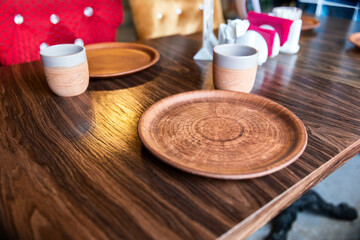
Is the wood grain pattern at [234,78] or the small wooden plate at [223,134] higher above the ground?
the wood grain pattern at [234,78]

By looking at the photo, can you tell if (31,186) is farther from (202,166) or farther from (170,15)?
(170,15)

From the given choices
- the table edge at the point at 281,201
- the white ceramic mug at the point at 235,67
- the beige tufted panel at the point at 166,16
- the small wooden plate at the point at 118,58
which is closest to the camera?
the table edge at the point at 281,201

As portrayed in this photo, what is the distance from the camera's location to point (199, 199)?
1.05 feet

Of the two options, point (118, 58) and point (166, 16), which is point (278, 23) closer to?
point (118, 58)

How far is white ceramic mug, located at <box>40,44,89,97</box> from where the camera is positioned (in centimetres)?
53

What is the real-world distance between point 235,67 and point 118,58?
0.35 m

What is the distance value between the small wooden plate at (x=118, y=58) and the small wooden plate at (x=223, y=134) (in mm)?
214

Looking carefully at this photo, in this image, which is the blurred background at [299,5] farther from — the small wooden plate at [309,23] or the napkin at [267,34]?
the napkin at [267,34]

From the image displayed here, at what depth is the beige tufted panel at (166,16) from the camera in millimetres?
1181

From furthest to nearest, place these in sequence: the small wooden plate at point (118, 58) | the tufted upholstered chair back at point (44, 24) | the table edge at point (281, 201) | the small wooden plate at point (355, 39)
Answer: the tufted upholstered chair back at point (44, 24)
the small wooden plate at point (355, 39)
the small wooden plate at point (118, 58)
the table edge at point (281, 201)

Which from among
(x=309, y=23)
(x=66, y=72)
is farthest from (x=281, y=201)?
(x=309, y=23)

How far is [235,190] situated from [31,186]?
0.23 meters

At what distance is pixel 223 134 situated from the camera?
17.1 inches

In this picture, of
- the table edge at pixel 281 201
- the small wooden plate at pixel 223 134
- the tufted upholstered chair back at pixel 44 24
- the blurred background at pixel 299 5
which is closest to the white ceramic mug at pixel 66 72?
the small wooden plate at pixel 223 134
